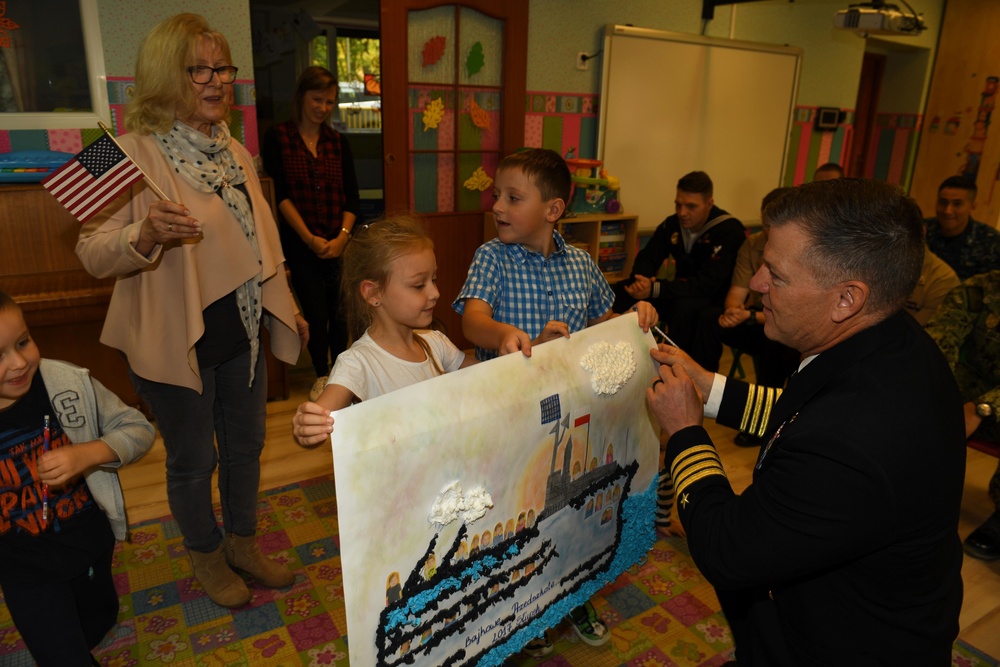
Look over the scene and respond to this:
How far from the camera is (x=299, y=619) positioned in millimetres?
2279

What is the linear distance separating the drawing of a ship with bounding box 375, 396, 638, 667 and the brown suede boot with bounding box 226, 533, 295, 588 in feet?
3.80

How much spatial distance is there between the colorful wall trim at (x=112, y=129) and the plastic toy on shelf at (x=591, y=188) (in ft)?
7.21

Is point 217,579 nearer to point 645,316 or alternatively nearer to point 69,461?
point 69,461

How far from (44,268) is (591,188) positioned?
3441 mm

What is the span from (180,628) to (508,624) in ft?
4.21

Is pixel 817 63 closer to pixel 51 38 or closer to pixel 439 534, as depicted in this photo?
pixel 51 38

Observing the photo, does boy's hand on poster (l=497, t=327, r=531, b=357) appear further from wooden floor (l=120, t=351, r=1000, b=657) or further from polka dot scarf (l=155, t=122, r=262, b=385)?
wooden floor (l=120, t=351, r=1000, b=657)

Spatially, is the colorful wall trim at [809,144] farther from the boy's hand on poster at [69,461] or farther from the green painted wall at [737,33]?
the boy's hand on poster at [69,461]

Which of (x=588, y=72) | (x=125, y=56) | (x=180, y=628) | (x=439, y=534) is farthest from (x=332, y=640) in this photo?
(x=588, y=72)

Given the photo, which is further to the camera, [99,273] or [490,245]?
[490,245]

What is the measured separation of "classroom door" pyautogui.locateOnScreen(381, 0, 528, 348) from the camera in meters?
4.43

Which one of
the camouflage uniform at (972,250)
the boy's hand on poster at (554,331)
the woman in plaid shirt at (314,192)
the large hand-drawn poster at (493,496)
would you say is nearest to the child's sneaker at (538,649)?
the large hand-drawn poster at (493,496)

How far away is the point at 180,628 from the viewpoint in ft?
7.26

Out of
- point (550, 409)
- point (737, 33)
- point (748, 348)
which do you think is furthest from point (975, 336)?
point (737, 33)
